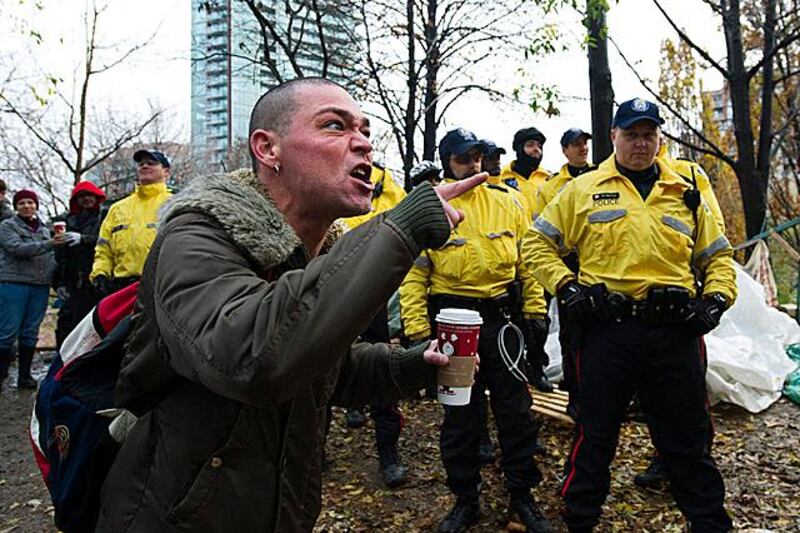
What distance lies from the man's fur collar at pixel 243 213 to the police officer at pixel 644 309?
2.29 meters

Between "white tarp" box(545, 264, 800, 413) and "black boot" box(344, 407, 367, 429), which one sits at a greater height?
"white tarp" box(545, 264, 800, 413)

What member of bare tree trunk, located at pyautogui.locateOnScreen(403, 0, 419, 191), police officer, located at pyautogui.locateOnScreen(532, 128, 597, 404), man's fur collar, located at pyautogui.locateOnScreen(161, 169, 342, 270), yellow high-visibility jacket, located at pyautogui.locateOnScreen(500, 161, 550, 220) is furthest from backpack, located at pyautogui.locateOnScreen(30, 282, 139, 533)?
bare tree trunk, located at pyautogui.locateOnScreen(403, 0, 419, 191)

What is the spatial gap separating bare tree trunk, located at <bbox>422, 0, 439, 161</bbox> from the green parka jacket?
7941mm

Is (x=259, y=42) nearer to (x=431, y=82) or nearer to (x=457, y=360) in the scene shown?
(x=431, y=82)

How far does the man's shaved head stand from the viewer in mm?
1685

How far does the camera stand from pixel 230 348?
3.69 feet

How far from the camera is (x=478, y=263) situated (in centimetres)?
394

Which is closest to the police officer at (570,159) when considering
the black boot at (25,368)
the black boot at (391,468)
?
the black boot at (391,468)

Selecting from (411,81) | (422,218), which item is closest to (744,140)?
(411,81)

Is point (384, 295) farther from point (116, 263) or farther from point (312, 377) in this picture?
point (116, 263)

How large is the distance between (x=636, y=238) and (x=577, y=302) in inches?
18.4

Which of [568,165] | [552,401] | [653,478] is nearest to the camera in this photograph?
[653,478]

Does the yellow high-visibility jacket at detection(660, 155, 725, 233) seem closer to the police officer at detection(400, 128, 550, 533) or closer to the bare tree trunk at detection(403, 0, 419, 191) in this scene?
the police officer at detection(400, 128, 550, 533)

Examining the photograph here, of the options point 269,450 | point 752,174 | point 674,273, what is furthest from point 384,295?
point 752,174
